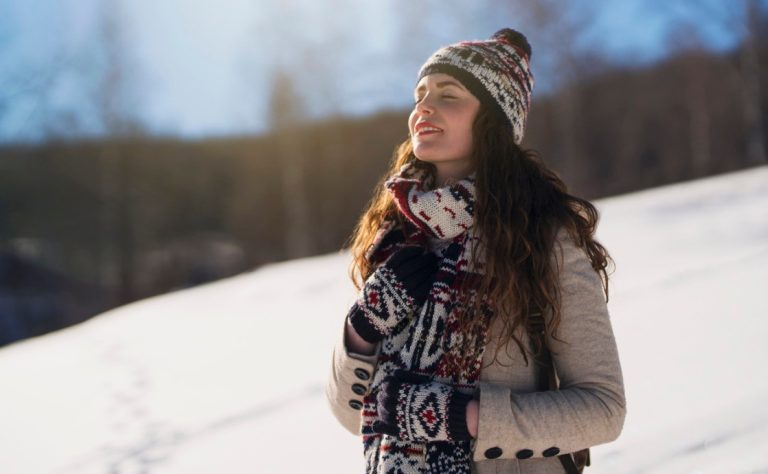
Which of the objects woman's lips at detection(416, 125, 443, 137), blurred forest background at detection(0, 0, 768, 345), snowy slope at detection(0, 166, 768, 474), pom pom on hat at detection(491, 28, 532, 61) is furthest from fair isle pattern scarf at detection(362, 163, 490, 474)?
blurred forest background at detection(0, 0, 768, 345)

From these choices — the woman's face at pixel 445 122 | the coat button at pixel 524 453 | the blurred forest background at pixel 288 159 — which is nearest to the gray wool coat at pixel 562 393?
the coat button at pixel 524 453

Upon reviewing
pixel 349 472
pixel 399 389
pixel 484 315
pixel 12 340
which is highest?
pixel 484 315

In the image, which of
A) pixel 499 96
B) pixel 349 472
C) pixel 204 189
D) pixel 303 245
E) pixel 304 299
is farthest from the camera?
pixel 204 189

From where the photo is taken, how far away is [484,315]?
1319 millimetres

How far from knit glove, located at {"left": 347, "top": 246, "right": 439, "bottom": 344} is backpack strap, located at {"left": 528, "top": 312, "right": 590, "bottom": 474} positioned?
23cm

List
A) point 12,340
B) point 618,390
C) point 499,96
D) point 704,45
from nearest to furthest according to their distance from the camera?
point 618,390, point 499,96, point 12,340, point 704,45

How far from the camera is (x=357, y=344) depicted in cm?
150

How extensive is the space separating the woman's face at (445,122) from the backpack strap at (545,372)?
41 cm

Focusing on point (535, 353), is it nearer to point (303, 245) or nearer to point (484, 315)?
point (484, 315)

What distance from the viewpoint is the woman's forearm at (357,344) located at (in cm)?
149

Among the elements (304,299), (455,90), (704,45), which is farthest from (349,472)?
(704,45)

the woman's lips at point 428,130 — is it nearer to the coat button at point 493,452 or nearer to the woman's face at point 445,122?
the woman's face at point 445,122

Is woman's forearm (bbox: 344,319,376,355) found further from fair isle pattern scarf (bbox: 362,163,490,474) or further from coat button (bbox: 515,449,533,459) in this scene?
coat button (bbox: 515,449,533,459)

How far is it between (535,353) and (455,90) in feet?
1.96
